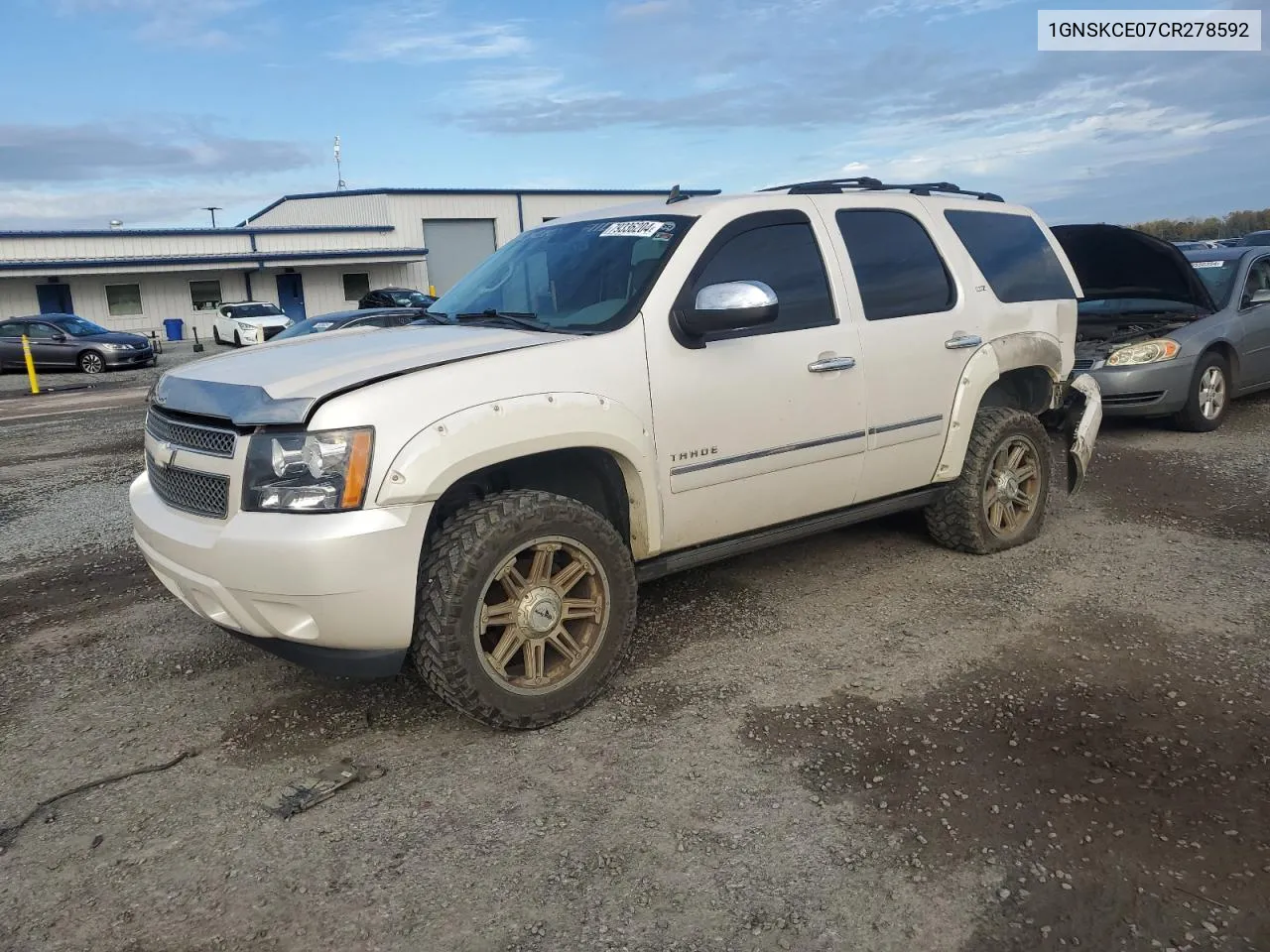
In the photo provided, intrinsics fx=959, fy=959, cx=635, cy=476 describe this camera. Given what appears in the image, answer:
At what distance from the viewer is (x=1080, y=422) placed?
18.3ft

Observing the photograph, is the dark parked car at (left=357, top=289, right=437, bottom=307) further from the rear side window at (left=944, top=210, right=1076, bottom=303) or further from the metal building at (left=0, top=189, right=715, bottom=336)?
the rear side window at (left=944, top=210, right=1076, bottom=303)

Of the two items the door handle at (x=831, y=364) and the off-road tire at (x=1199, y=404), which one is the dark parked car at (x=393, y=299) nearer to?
the off-road tire at (x=1199, y=404)

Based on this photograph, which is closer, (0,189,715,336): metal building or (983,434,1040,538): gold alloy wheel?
(983,434,1040,538): gold alloy wheel

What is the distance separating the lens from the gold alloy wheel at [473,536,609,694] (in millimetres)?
3391

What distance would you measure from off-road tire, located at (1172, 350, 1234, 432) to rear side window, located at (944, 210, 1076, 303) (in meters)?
3.98

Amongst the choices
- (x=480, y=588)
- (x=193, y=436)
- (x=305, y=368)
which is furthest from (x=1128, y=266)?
(x=193, y=436)

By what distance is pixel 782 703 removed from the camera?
3645 millimetres

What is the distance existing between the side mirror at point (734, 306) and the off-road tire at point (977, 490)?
193 centimetres

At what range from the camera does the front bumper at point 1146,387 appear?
8.45 metres

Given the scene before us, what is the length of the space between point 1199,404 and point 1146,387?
2.30 ft

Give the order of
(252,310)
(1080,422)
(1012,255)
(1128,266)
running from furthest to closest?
(252,310)
(1128,266)
(1080,422)
(1012,255)

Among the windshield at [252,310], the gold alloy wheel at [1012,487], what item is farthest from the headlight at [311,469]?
the windshield at [252,310]

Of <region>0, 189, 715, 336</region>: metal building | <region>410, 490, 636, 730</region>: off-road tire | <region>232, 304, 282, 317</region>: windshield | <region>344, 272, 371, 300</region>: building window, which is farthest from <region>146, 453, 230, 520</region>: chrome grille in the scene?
<region>344, 272, 371, 300</region>: building window

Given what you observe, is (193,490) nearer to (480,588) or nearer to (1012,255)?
(480,588)
